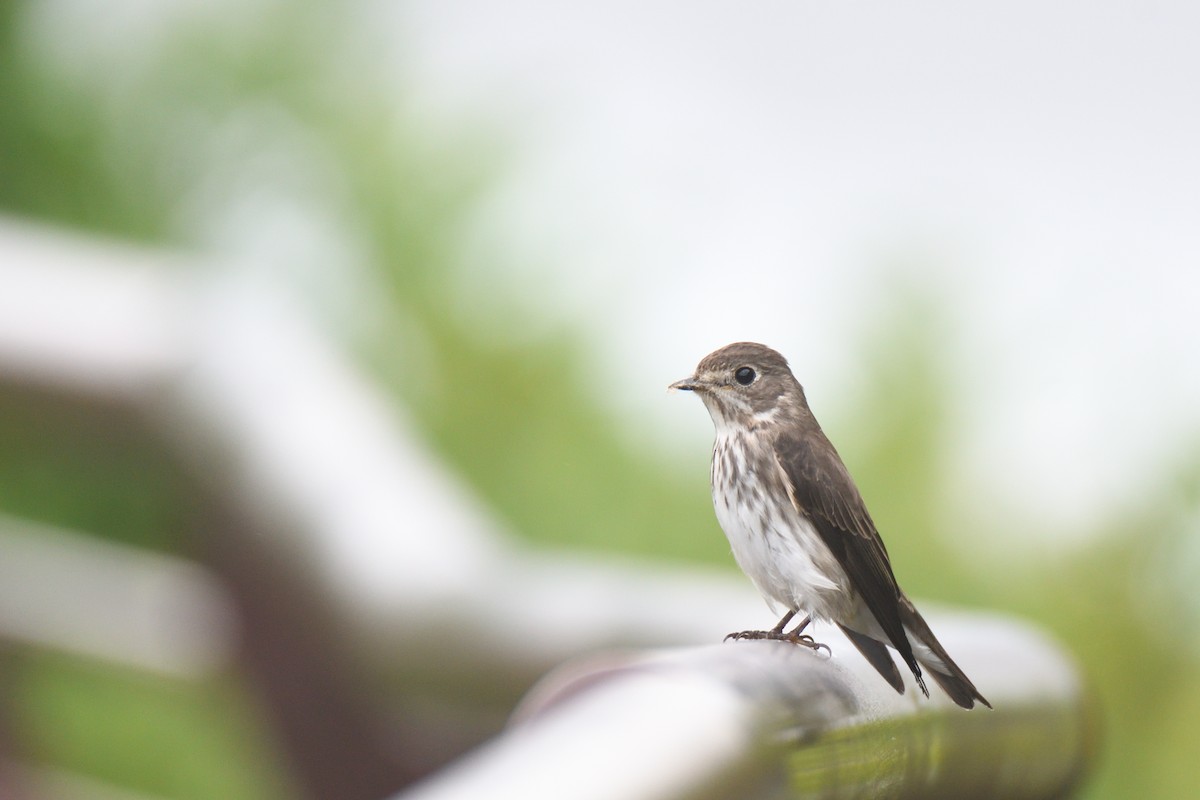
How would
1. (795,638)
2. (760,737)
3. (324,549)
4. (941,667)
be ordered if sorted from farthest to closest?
(324,549)
(795,638)
(941,667)
(760,737)

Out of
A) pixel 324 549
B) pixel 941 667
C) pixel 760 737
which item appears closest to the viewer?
pixel 760 737

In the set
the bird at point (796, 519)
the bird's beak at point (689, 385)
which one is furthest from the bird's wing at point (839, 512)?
the bird's beak at point (689, 385)

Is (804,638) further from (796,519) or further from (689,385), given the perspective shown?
(689,385)

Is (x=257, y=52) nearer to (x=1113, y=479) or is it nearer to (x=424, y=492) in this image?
(x=1113, y=479)

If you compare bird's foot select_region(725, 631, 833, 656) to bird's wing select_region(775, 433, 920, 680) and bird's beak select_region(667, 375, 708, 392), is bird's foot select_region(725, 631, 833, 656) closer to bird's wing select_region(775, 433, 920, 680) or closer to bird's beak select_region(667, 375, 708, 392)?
Result: bird's wing select_region(775, 433, 920, 680)

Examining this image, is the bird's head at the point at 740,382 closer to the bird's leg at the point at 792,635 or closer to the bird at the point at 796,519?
the bird at the point at 796,519

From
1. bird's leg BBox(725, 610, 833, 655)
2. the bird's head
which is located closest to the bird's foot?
bird's leg BBox(725, 610, 833, 655)

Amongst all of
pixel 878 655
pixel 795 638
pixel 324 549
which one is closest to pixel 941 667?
pixel 878 655
